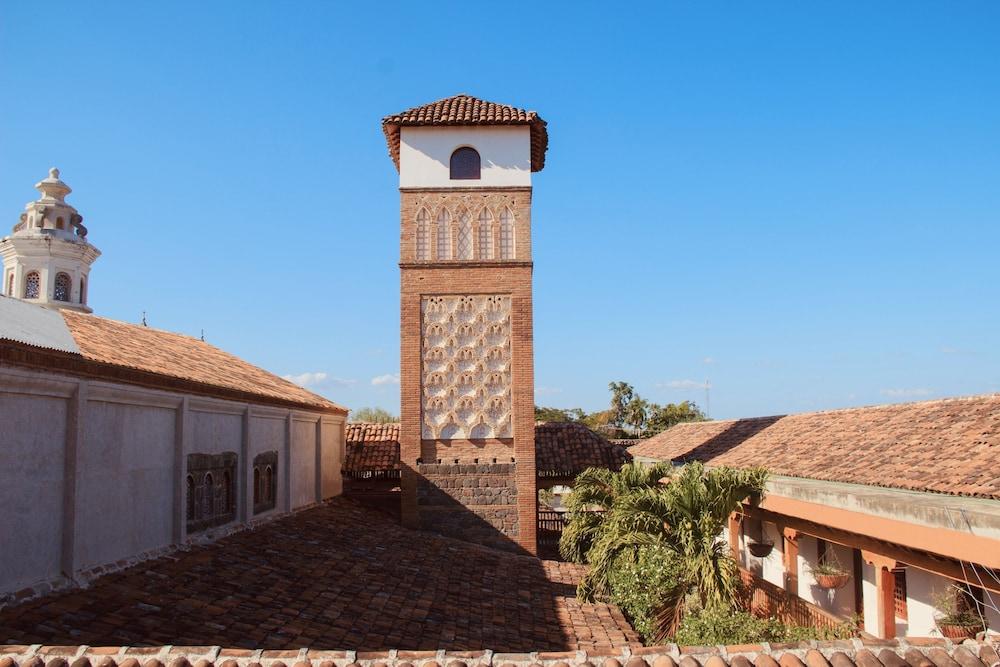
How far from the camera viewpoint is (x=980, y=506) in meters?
8.55

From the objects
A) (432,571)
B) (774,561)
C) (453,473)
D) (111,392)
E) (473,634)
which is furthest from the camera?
(453,473)

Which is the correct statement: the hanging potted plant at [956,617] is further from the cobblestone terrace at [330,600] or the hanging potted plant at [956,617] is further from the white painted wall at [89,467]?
the white painted wall at [89,467]

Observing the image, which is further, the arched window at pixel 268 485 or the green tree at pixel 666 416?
the green tree at pixel 666 416

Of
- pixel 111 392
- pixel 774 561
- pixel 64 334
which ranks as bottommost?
pixel 774 561

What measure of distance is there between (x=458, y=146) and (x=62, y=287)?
34.1ft

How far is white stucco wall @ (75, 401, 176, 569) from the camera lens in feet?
30.0

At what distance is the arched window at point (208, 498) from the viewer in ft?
41.4

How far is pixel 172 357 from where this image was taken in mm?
13219

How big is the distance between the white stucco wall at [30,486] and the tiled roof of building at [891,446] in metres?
9.99

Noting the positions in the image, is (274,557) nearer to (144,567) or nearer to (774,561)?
(144,567)

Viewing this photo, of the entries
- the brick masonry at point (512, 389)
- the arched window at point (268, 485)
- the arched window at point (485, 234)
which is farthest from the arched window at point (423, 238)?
the arched window at point (268, 485)

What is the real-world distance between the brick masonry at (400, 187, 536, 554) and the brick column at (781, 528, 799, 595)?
548 centimetres

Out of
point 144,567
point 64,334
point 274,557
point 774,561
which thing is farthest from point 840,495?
point 64,334

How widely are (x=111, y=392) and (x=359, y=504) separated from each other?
39.1ft
